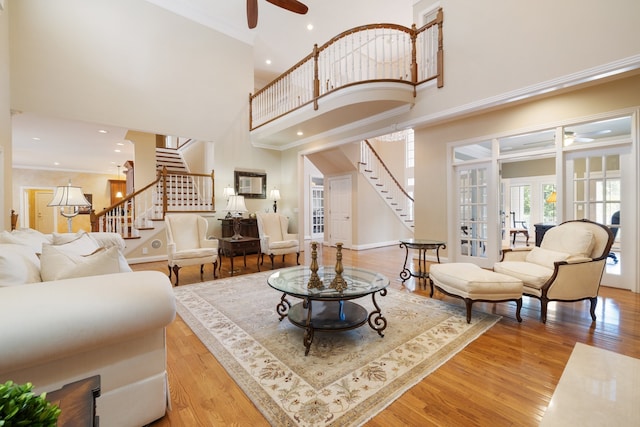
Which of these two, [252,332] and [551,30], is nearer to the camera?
[252,332]

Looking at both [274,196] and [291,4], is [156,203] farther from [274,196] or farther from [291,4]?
[291,4]

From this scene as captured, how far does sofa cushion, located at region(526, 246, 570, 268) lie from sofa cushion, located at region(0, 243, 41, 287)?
4352mm

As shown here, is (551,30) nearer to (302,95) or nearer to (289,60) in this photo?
(302,95)

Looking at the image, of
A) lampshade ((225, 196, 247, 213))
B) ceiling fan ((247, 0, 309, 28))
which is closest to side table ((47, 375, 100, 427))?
ceiling fan ((247, 0, 309, 28))

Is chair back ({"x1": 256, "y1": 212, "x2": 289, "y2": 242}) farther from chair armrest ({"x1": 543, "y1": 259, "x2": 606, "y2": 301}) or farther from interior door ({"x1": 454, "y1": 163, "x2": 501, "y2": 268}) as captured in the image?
chair armrest ({"x1": 543, "y1": 259, "x2": 606, "y2": 301})

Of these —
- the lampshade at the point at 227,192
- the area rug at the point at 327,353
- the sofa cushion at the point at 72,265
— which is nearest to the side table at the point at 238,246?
the area rug at the point at 327,353

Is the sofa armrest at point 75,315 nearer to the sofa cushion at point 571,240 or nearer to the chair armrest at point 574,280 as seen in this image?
the chair armrest at point 574,280

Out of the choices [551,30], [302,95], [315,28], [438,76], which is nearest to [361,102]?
[438,76]

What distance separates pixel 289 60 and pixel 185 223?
6005 millimetres

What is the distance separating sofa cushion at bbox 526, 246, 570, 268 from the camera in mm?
3068

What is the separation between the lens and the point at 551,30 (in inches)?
140

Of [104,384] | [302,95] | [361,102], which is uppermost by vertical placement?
[302,95]

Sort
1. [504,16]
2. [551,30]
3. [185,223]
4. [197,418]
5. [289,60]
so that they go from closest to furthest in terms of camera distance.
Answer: [197,418], [551,30], [504,16], [185,223], [289,60]

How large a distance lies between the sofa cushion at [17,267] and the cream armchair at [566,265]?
401 centimetres
